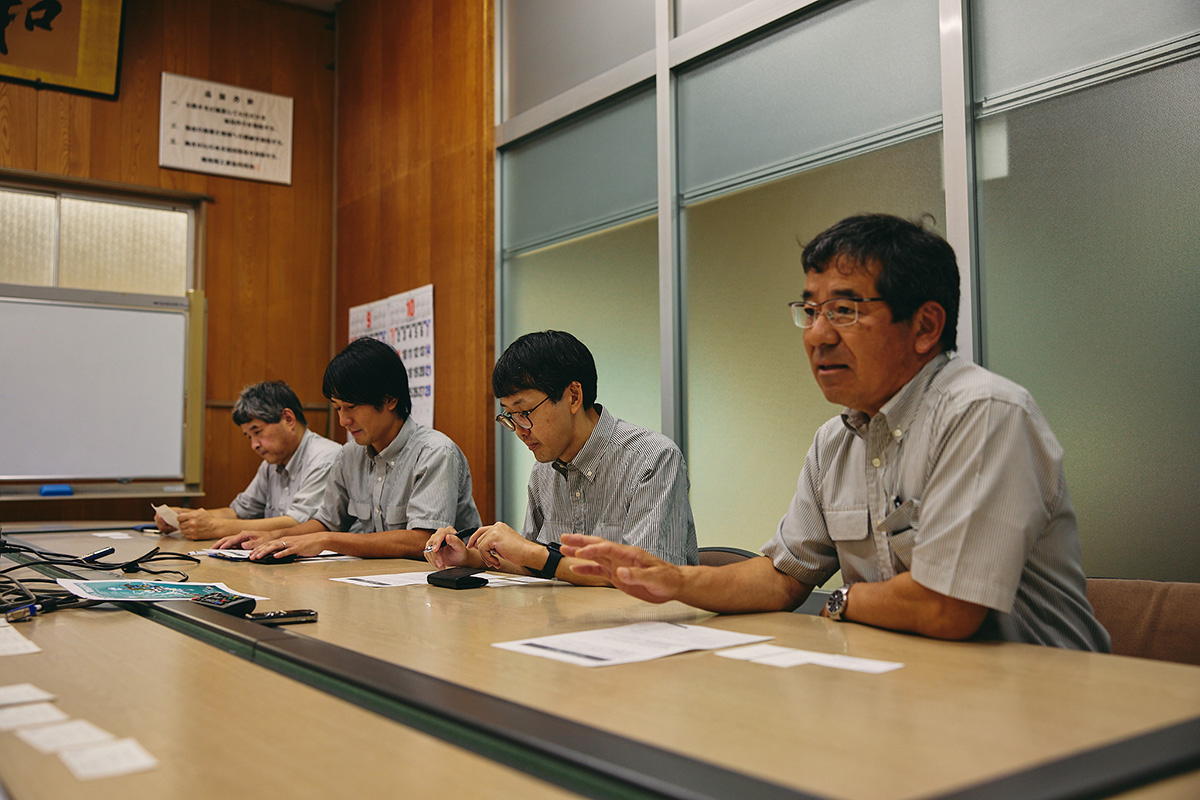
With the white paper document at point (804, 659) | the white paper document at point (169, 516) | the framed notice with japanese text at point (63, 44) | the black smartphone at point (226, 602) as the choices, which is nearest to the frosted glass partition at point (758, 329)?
the white paper document at point (804, 659)

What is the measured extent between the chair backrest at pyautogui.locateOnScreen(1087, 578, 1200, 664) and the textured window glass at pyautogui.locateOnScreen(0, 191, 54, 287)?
5.00 metres

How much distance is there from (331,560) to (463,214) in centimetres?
223

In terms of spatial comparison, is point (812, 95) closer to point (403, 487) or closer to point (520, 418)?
point (520, 418)

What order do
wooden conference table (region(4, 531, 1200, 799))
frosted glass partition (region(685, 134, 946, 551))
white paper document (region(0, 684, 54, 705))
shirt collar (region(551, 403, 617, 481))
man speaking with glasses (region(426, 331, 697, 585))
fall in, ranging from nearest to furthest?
wooden conference table (region(4, 531, 1200, 799)) → white paper document (region(0, 684, 54, 705)) → man speaking with glasses (region(426, 331, 697, 585)) → shirt collar (region(551, 403, 617, 481)) → frosted glass partition (region(685, 134, 946, 551))

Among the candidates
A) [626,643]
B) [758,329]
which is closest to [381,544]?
[758,329]

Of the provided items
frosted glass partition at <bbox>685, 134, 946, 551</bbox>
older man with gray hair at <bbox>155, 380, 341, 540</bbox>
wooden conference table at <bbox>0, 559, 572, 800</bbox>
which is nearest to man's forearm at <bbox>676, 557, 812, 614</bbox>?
wooden conference table at <bbox>0, 559, 572, 800</bbox>

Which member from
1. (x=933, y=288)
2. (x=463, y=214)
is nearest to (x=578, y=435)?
(x=933, y=288)

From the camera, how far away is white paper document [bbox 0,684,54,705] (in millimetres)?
1016

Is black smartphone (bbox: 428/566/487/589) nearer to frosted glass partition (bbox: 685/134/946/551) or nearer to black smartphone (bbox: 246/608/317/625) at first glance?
black smartphone (bbox: 246/608/317/625)

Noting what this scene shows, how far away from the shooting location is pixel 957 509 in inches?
52.2

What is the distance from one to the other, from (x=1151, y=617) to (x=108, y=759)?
1.53 m

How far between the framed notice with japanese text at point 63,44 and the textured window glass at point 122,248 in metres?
0.61

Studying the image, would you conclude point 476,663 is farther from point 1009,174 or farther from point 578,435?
point 1009,174

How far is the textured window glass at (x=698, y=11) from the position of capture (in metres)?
3.17
